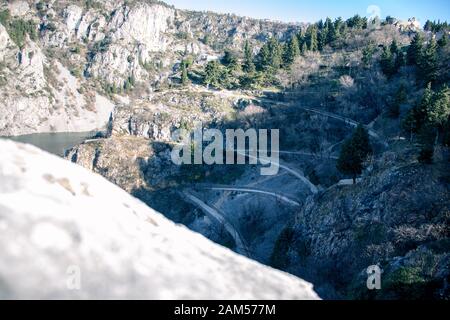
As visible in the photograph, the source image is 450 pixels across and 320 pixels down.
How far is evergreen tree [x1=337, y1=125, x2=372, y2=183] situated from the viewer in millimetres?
36906

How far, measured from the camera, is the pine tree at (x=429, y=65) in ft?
171

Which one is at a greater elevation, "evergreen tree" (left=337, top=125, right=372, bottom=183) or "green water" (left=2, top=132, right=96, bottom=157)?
"evergreen tree" (left=337, top=125, right=372, bottom=183)

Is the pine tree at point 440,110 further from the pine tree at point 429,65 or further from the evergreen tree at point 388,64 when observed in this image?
the evergreen tree at point 388,64

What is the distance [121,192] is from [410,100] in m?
49.8

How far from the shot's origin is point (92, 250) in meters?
4.98

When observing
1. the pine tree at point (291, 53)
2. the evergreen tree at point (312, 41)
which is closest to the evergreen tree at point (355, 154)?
the pine tree at point (291, 53)

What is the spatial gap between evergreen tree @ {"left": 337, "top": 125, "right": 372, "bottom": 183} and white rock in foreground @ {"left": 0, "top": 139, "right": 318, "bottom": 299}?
108 ft

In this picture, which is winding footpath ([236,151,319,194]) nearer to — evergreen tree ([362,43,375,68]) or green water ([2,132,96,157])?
evergreen tree ([362,43,375,68])

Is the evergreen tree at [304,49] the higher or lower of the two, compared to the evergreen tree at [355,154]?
higher

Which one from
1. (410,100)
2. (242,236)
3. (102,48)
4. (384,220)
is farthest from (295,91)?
A: (102,48)

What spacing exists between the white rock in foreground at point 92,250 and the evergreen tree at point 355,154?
32.8m

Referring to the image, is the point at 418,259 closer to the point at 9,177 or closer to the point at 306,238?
the point at 306,238

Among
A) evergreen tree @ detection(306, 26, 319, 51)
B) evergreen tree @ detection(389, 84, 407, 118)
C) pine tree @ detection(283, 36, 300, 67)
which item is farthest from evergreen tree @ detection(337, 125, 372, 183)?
evergreen tree @ detection(306, 26, 319, 51)

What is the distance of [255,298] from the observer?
5492mm
